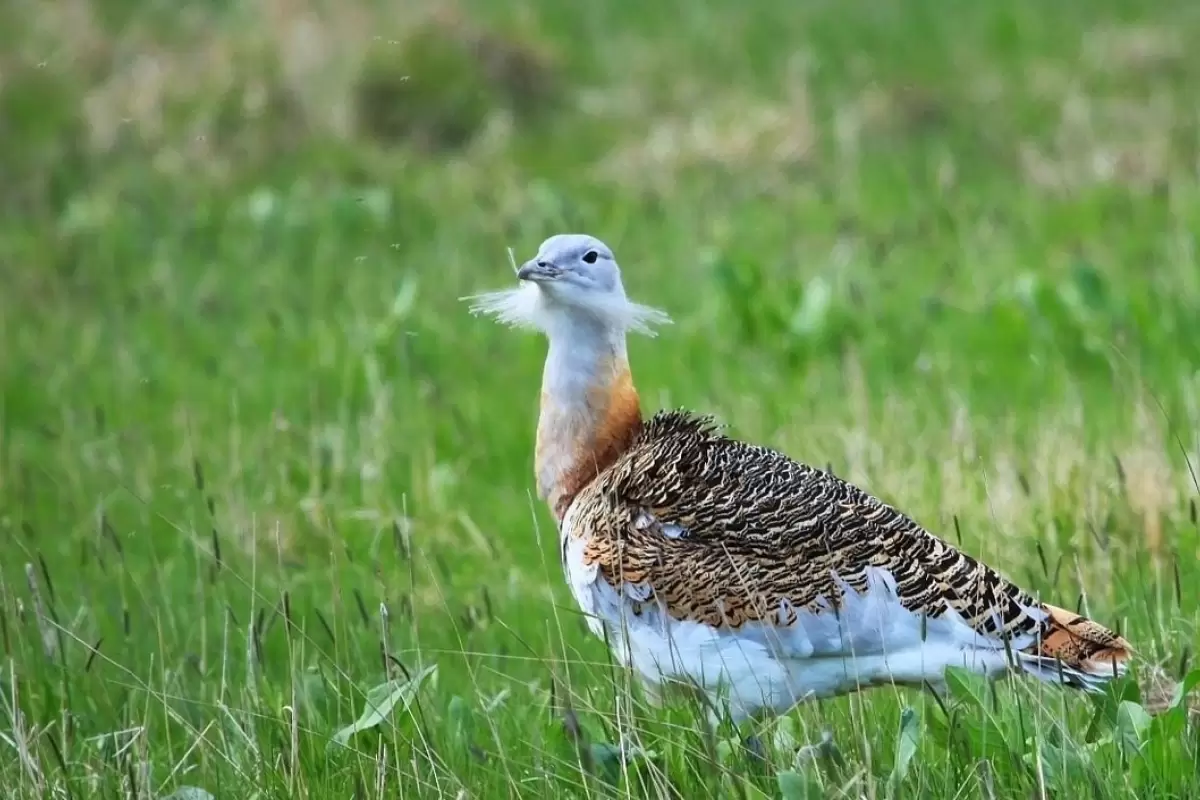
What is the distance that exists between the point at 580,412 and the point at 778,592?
0.70m

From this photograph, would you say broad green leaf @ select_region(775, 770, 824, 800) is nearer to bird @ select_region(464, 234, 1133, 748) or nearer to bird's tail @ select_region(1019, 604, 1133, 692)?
bird @ select_region(464, 234, 1133, 748)

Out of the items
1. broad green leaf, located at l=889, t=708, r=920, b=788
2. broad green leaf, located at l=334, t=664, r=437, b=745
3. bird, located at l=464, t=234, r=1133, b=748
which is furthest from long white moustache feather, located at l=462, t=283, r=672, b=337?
broad green leaf, located at l=889, t=708, r=920, b=788

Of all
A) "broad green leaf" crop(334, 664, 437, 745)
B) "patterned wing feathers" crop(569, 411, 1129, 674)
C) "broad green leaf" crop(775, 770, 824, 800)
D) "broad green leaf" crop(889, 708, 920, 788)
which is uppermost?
"patterned wing feathers" crop(569, 411, 1129, 674)

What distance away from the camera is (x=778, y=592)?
3521 millimetres

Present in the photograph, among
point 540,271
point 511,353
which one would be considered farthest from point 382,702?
point 511,353

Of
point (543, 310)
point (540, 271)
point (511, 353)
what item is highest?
point (540, 271)

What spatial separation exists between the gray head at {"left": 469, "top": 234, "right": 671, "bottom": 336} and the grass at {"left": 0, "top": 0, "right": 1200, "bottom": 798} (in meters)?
0.52

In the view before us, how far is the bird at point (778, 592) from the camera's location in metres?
3.44

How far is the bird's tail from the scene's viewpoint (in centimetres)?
335

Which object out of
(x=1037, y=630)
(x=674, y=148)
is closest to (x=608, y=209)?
(x=674, y=148)

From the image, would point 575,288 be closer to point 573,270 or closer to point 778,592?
point 573,270

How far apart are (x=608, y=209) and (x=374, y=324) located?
1725 mm

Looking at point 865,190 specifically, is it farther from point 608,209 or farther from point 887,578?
point 887,578

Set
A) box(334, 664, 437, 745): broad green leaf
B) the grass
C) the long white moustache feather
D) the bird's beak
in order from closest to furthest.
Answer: box(334, 664, 437, 745): broad green leaf < the grass < the bird's beak < the long white moustache feather
